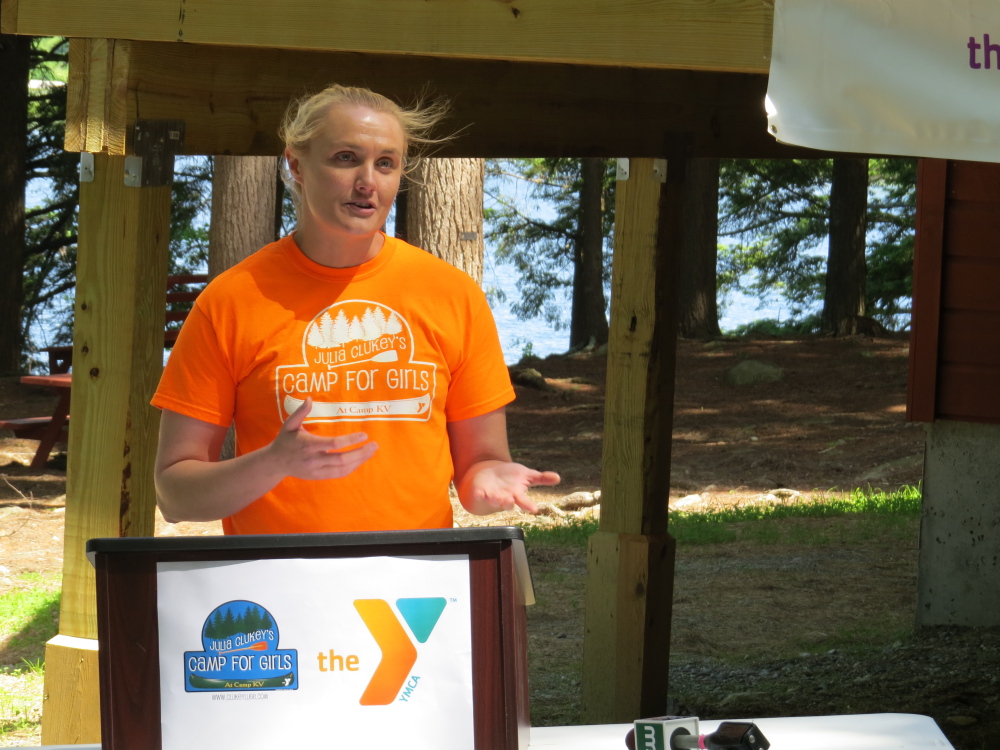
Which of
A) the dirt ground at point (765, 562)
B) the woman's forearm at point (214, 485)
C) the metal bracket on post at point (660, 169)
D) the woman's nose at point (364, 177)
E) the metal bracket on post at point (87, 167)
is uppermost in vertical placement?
the metal bracket on post at point (660, 169)

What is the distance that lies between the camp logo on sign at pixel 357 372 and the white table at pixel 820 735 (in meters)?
0.60

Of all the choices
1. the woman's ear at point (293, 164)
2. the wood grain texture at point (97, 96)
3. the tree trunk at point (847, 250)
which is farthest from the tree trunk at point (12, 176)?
the woman's ear at point (293, 164)

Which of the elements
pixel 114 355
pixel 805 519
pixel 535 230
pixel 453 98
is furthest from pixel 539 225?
pixel 114 355

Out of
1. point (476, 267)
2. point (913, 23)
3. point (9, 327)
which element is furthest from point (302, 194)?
point (9, 327)

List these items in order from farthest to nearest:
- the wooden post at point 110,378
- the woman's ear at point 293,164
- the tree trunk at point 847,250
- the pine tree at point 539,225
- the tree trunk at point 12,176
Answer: the pine tree at point 539,225 < the tree trunk at point 847,250 < the tree trunk at point 12,176 < the wooden post at point 110,378 < the woman's ear at point 293,164

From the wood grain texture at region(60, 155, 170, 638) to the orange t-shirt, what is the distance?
737 millimetres

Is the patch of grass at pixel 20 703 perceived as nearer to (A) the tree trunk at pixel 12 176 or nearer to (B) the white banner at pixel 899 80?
(B) the white banner at pixel 899 80

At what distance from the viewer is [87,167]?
8.49 feet

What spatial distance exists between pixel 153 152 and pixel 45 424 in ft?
22.3

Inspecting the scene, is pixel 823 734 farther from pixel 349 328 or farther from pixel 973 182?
pixel 973 182

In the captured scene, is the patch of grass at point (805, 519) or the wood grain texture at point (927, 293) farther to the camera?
the patch of grass at point (805, 519)

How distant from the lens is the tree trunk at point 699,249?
1557cm

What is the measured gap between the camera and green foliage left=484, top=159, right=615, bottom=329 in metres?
20.6

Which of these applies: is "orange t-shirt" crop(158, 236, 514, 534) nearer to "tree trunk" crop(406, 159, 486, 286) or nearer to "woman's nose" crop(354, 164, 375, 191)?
"woman's nose" crop(354, 164, 375, 191)
